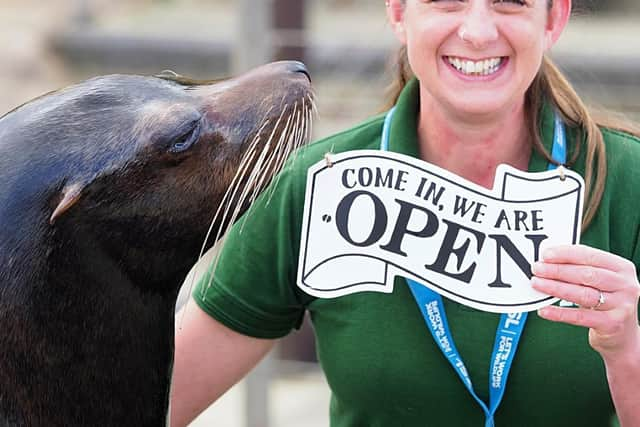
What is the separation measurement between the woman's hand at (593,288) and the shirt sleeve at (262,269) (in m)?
0.58

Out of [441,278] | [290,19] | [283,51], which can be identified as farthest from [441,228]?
[290,19]

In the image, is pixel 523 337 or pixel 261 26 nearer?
pixel 523 337

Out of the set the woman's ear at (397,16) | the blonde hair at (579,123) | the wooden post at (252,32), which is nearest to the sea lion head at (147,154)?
the woman's ear at (397,16)

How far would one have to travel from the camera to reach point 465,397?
2.47 metres

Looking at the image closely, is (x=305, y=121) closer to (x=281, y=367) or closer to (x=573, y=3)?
(x=573, y=3)

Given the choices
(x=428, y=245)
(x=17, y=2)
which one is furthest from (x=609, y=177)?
(x=17, y=2)

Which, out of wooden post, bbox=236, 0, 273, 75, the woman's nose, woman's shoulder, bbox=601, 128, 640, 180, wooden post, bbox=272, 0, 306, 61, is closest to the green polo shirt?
woman's shoulder, bbox=601, 128, 640, 180

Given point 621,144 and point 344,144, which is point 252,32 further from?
point 621,144

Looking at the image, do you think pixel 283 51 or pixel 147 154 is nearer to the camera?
pixel 147 154

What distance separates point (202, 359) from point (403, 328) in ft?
1.40

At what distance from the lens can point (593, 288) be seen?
208cm

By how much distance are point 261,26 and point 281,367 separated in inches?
61.3

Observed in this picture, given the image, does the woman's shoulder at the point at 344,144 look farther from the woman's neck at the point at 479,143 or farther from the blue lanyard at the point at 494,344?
the blue lanyard at the point at 494,344

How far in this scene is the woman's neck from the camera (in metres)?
2.51
